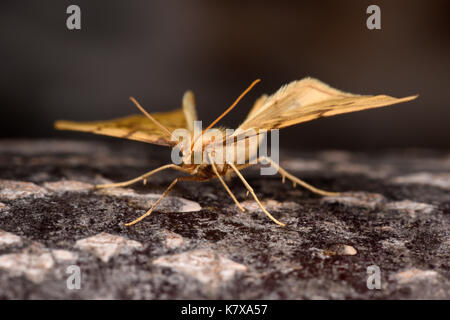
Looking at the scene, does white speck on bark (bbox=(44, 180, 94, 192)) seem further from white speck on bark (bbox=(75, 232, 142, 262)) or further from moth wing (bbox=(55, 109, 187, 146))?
white speck on bark (bbox=(75, 232, 142, 262))

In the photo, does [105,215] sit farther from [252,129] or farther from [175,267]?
[252,129]

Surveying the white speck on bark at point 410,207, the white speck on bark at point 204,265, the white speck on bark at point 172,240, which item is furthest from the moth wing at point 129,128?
the white speck on bark at point 410,207

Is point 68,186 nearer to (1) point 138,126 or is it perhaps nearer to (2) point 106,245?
(1) point 138,126

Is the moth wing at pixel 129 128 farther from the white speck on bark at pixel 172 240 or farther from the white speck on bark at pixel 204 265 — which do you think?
the white speck on bark at pixel 204 265

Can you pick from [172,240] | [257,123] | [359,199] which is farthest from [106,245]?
[359,199]

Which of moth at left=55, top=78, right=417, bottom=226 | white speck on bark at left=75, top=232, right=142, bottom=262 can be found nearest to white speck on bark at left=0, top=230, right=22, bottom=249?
white speck on bark at left=75, top=232, right=142, bottom=262

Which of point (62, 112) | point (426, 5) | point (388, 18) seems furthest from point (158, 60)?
point (426, 5)
